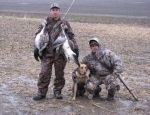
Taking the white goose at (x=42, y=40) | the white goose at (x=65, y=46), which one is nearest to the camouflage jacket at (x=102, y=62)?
the white goose at (x=65, y=46)

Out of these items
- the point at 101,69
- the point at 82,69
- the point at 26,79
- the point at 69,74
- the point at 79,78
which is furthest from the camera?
the point at 69,74

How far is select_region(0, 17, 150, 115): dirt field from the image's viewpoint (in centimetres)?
738

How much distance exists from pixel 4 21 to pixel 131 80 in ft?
37.2

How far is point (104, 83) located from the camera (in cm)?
795

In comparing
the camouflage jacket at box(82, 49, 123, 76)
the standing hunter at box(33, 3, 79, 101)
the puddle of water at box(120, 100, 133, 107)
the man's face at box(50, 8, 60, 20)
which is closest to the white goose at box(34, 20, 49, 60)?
the standing hunter at box(33, 3, 79, 101)

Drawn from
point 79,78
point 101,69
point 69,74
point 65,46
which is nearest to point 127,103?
point 101,69

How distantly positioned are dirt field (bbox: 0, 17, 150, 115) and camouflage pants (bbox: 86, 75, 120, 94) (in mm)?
245

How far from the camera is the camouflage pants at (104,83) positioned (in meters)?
7.83

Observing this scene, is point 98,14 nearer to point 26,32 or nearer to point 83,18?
point 83,18

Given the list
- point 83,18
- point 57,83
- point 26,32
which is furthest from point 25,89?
point 83,18

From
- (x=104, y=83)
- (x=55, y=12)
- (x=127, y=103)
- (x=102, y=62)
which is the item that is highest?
(x=55, y=12)

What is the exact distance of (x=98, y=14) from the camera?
2319cm

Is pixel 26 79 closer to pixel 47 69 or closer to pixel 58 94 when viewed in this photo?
pixel 58 94

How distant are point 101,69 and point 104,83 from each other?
0.29 meters
